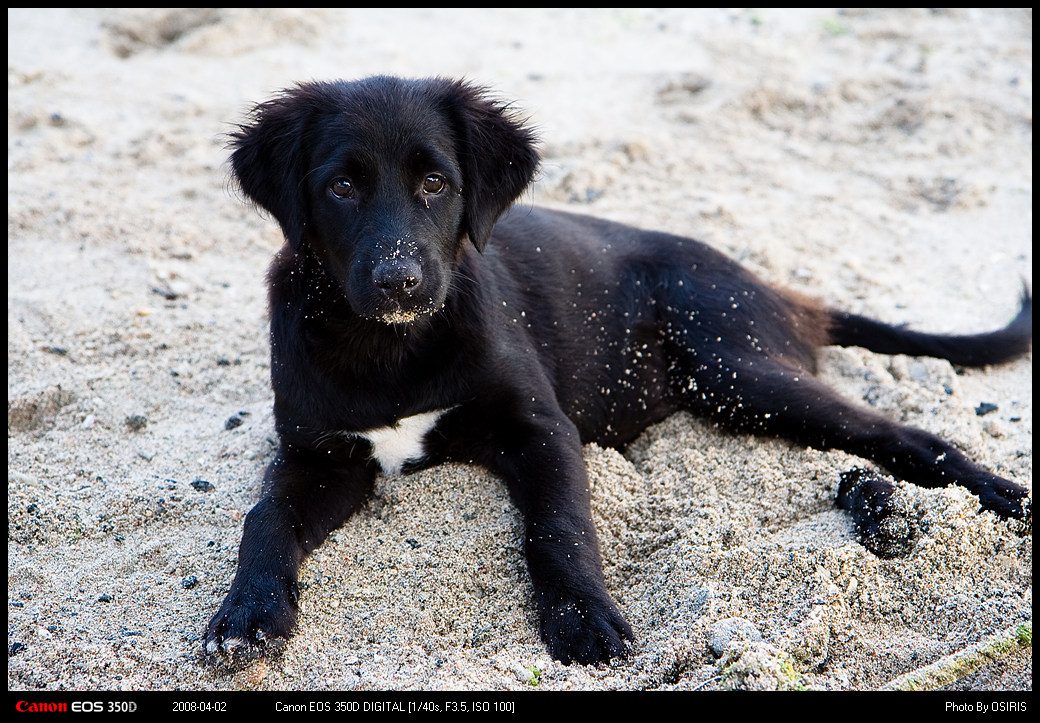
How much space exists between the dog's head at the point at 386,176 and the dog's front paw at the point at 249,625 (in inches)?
33.0

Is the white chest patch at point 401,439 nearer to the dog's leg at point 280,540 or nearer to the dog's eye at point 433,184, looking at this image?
the dog's leg at point 280,540

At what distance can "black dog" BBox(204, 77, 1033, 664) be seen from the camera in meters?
2.81

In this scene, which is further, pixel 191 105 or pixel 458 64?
pixel 458 64

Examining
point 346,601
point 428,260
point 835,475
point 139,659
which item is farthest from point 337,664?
point 835,475

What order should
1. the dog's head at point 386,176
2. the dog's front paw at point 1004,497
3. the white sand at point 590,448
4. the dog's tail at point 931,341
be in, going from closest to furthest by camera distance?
the white sand at point 590,448
the dog's head at point 386,176
the dog's front paw at point 1004,497
the dog's tail at point 931,341

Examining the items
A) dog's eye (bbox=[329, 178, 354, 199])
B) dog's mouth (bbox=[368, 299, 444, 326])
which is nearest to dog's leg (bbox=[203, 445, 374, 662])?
dog's mouth (bbox=[368, 299, 444, 326])

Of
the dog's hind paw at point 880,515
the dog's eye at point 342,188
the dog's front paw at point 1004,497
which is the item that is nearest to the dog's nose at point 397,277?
the dog's eye at point 342,188

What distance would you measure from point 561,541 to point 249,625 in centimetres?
91

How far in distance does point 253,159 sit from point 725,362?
1.85 m

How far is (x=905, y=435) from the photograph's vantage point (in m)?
3.44

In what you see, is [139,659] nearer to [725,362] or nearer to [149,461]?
[149,461]

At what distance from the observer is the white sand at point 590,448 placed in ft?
8.82

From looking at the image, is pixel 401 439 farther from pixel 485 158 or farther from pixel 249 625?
pixel 485 158

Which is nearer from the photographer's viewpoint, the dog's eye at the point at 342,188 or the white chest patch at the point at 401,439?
the dog's eye at the point at 342,188
